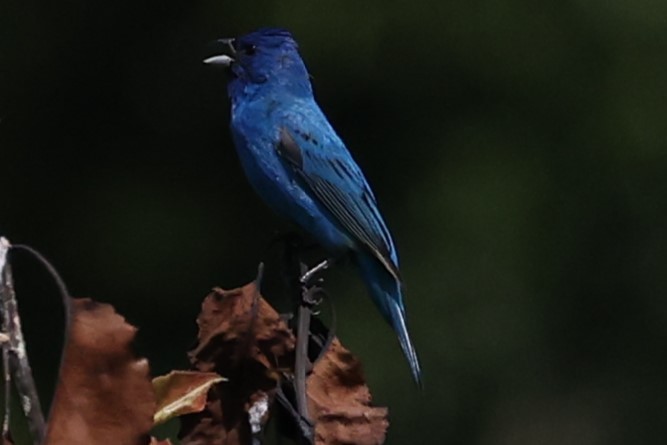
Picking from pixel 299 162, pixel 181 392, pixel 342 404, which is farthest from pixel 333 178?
pixel 181 392

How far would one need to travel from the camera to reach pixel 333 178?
3.18m

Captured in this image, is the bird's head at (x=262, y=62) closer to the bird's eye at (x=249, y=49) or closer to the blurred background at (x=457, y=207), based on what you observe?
the bird's eye at (x=249, y=49)

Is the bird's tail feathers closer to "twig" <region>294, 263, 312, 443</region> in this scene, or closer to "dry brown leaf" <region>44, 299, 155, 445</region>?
"twig" <region>294, 263, 312, 443</region>

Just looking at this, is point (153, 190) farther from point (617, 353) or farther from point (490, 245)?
point (617, 353)

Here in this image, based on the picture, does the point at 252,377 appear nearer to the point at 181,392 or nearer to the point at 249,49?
the point at 181,392

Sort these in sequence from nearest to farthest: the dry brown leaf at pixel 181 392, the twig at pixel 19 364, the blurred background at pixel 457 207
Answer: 1. the twig at pixel 19 364
2. the dry brown leaf at pixel 181 392
3. the blurred background at pixel 457 207

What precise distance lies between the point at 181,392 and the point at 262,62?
6.54 feet

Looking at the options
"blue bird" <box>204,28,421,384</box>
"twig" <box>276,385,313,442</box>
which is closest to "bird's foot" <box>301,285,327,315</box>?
"twig" <box>276,385,313,442</box>

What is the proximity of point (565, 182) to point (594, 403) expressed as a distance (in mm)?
825

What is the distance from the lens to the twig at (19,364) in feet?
3.79

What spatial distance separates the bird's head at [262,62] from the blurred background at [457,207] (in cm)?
233

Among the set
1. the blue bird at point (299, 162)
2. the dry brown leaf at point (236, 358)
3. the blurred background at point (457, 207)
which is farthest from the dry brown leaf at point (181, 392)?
the blurred background at point (457, 207)

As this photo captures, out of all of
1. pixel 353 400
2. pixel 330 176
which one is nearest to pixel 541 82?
pixel 330 176

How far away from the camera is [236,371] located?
1412 millimetres
